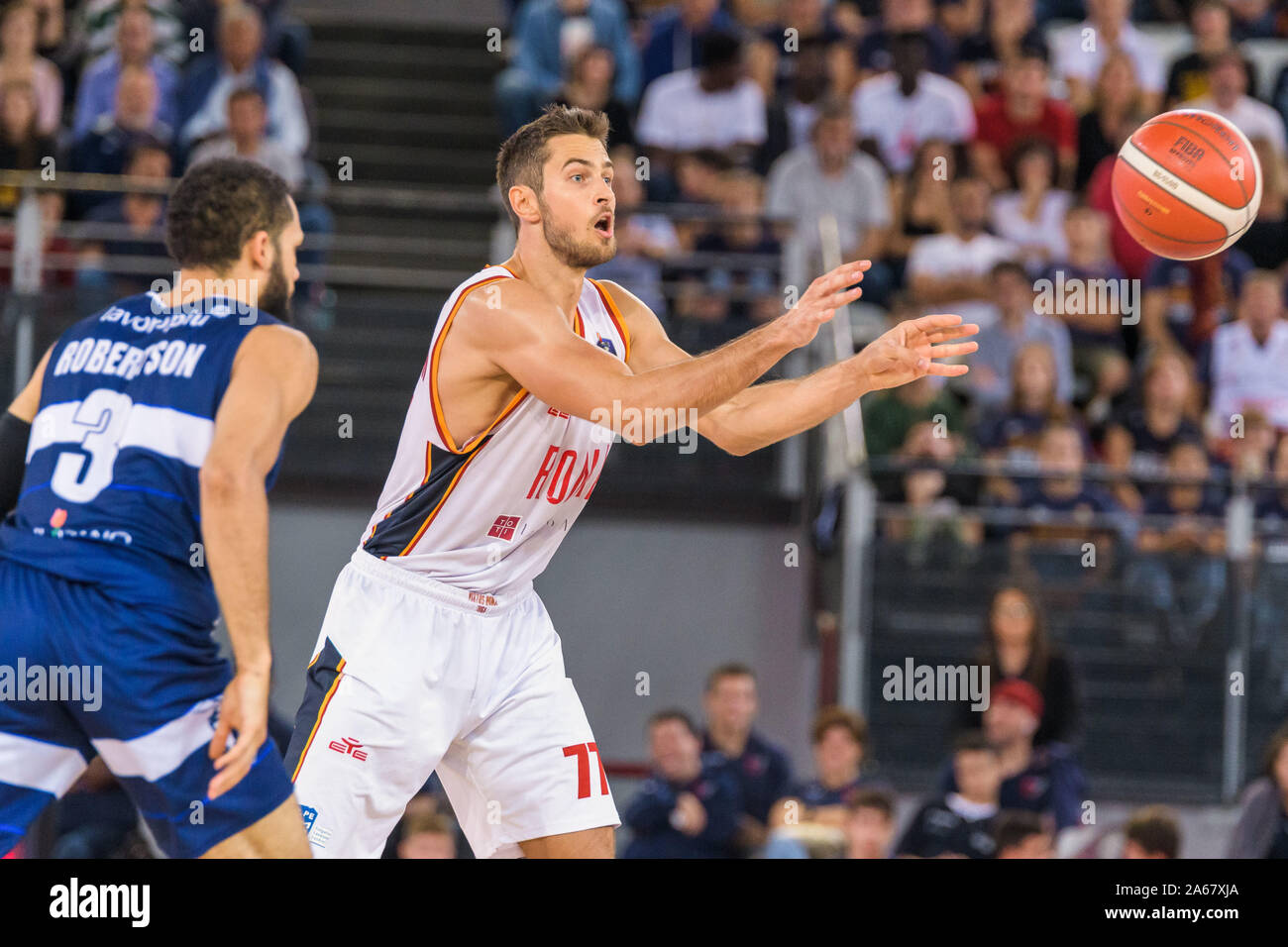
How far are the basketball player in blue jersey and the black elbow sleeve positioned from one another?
248 millimetres

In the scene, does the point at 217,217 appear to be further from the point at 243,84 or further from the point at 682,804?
the point at 243,84

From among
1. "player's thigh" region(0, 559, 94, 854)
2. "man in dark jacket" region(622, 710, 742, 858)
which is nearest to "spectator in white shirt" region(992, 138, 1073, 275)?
"man in dark jacket" region(622, 710, 742, 858)

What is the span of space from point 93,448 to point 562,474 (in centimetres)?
135

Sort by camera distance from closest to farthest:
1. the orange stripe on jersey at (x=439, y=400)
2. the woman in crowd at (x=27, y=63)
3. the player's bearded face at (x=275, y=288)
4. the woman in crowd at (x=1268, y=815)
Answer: the player's bearded face at (x=275, y=288), the orange stripe on jersey at (x=439, y=400), the woman in crowd at (x=1268, y=815), the woman in crowd at (x=27, y=63)

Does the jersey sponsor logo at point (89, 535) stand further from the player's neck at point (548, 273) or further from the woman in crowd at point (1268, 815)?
the woman in crowd at point (1268, 815)

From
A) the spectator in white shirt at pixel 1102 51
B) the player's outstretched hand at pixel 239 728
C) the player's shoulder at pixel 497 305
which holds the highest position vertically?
the spectator in white shirt at pixel 1102 51

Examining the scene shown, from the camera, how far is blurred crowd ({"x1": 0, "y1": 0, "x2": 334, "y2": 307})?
10.3m

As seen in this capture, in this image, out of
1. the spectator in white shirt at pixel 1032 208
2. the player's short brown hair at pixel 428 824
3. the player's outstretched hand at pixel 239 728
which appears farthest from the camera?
the spectator in white shirt at pixel 1032 208

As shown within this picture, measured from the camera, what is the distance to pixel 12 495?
193 inches

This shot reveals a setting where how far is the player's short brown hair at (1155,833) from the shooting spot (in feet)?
23.4

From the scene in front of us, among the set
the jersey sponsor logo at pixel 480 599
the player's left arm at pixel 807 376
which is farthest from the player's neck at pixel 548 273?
the jersey sponsor logo at pixel 480 599

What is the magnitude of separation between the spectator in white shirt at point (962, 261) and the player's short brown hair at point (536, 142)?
221 inches

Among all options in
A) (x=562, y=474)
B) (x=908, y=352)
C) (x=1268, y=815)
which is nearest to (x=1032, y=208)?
(x=1268, y=815)

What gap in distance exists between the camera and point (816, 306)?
4816mm
